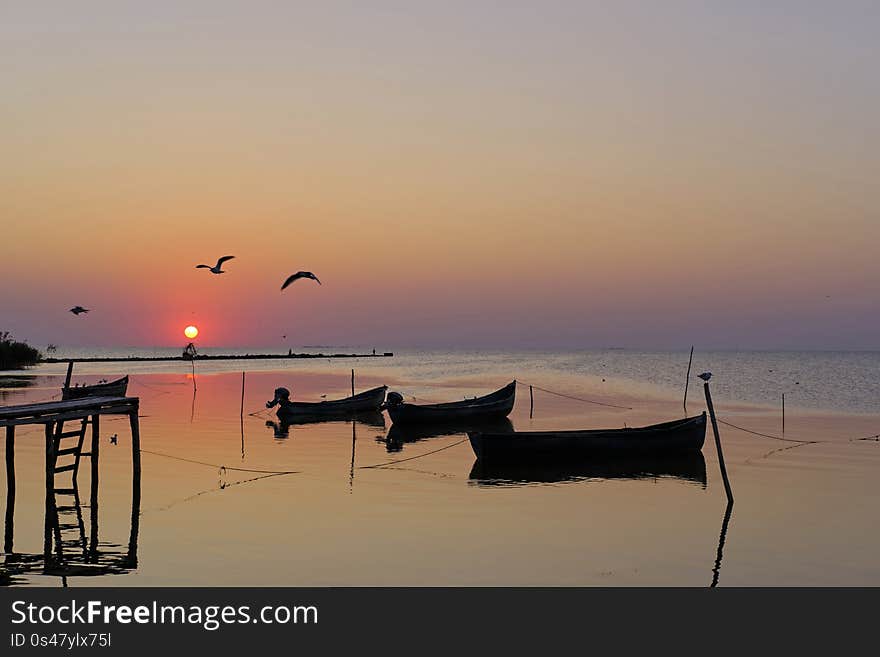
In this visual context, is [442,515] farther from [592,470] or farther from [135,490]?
[592,470]

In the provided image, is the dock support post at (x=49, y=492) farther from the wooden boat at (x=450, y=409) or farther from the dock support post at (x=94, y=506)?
the wooden boat at (x=450, y=409)

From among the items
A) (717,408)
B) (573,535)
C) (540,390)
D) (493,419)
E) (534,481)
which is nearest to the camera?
(573,535)

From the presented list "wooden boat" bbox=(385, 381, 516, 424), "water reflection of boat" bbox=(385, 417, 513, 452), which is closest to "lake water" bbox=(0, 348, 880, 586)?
"water reflection of boat" bbox=(385, 417, 513, 452)

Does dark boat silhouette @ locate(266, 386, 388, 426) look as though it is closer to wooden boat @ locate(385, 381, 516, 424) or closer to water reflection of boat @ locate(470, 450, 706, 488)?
wooden boat @ locate(385, 381, 516, 424)

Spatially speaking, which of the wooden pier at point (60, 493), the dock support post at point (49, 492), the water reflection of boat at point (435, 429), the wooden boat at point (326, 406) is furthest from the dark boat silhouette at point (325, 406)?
the dock support post at point (49, 492)

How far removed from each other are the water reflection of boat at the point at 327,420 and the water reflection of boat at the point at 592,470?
48.9 feet

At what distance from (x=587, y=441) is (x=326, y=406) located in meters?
22.3

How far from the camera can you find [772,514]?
70.6 feet

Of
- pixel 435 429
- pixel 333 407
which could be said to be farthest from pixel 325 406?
pixel 435 429

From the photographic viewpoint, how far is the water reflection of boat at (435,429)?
126 ft

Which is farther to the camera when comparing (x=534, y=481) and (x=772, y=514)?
(x=534, y=481)
